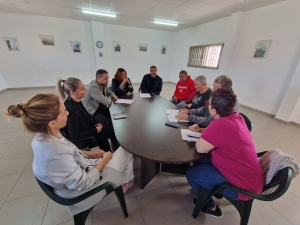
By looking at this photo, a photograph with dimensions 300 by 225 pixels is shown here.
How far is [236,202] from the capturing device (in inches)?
40.3

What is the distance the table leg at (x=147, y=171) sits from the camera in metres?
1.39

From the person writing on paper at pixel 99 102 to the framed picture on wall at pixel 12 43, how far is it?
17.8 ft

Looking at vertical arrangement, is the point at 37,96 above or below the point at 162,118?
above

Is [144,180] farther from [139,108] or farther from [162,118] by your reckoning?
[139,108]

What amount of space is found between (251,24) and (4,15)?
26.9ft

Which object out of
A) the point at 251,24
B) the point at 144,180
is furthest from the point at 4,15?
the point at 251,24

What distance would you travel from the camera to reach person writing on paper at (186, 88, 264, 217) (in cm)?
91

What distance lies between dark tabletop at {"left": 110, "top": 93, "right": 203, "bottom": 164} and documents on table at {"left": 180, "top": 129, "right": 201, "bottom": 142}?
4 cm

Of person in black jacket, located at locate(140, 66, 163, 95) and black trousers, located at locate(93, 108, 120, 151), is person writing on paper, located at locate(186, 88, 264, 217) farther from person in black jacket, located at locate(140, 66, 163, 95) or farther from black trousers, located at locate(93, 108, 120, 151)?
person in black jacket, located at locate(140, 66, 163, 95)

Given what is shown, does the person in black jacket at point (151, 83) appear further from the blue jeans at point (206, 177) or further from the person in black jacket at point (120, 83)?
the blue jeans at point (206, 177)

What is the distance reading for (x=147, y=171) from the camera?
4.76 ft

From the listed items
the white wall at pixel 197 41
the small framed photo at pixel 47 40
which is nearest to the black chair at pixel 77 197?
the white wall at pixel 197 41

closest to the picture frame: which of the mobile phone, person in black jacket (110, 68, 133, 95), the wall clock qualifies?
the wall clock

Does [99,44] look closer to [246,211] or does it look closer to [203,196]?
[203,196]
